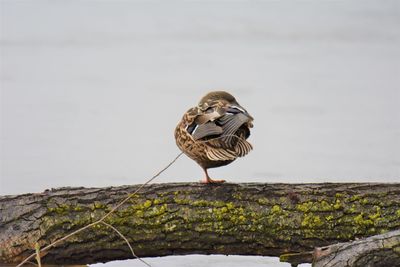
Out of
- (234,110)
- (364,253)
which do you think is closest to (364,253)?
(364,253)

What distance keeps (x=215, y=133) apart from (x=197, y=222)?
16.7 inches

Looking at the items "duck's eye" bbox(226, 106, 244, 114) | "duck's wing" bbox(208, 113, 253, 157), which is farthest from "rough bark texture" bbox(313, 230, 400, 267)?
"duck's eye" bbox(226, 106, 244, 114)

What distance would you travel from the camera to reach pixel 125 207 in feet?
Result: 13.2

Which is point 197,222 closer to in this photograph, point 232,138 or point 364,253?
point 232,138

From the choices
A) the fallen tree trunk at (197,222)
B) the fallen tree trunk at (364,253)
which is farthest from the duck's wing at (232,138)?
the fallen tree trunk at (364,253)

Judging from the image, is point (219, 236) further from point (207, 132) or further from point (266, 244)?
point (207, 132)

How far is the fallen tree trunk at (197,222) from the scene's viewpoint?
399 centimetres

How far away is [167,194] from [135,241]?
267 millimetres

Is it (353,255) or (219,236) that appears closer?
(353,255)

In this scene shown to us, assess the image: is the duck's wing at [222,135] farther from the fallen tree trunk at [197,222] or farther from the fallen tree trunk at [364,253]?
the fallen tree trunk at [364,253]

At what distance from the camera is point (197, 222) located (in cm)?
398

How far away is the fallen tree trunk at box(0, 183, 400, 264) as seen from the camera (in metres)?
3.99

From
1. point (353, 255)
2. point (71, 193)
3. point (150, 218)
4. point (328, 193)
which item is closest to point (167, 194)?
point (150, 218)

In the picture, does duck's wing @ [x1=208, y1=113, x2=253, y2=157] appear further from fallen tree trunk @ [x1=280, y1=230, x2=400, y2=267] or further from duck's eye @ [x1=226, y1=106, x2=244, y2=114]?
fallen tree trunk @ [x1=280, y1=230, x2=400, y2=267]
